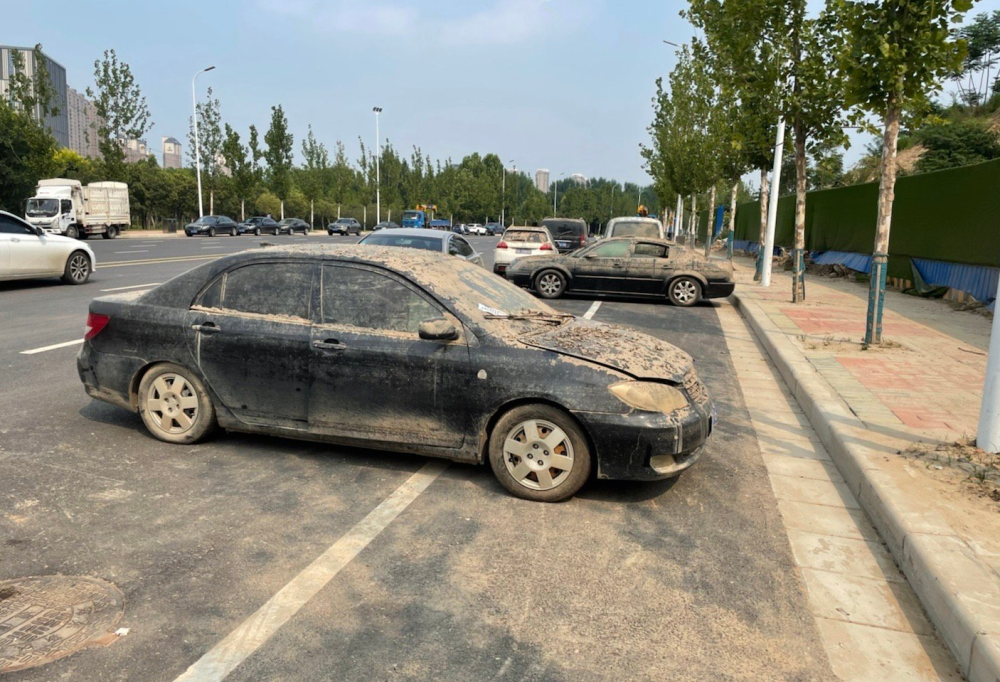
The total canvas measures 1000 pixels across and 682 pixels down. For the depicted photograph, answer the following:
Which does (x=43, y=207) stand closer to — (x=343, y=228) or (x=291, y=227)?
(x=291, y=227)

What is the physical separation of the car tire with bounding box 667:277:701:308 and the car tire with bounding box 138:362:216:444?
38.1 ft

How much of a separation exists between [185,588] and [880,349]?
28.5 feet

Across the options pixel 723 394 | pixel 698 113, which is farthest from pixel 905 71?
pixel 698 113

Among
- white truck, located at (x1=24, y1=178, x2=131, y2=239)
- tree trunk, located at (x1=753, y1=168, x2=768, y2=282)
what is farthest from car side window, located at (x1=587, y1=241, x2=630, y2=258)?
white truck, located at (x1=24, y1=178, x2=131, y2=239)

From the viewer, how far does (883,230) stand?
9.36 m

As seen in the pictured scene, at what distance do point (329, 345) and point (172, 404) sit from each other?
1.34 meters

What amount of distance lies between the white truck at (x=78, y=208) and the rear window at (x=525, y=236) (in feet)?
83.6

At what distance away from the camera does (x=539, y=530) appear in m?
4.02

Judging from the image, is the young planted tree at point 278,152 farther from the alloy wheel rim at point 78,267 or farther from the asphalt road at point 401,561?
the asphalt road at point 401,561

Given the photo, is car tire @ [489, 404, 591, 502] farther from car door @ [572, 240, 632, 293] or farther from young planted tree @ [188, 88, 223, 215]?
A: young planted tree @ [188, 88, 223, 215]

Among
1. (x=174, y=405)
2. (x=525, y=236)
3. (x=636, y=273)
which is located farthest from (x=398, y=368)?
(x=525, y=236)

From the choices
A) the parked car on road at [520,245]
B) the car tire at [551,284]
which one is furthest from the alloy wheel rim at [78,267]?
the car tire at [551,284]

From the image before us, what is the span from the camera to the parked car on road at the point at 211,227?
46.3m

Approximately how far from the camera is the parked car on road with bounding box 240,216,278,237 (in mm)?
54312
